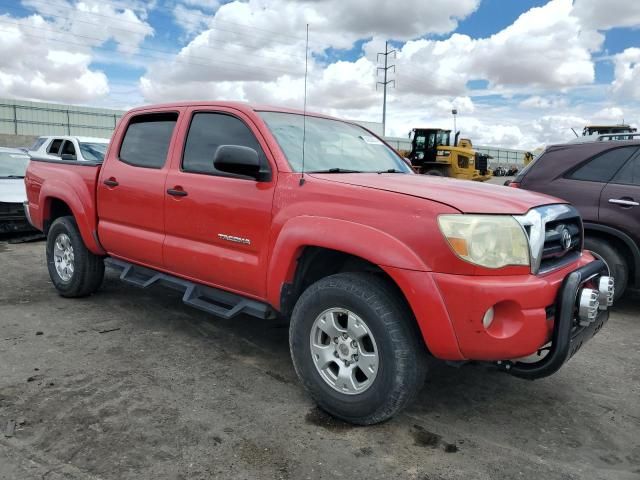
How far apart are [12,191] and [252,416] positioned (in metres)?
7.50

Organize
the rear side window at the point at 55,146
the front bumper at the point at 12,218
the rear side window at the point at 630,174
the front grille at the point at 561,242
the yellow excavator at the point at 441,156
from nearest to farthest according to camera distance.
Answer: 1. the front grille at the point at 561,242
2. the rear side window at the point at 630,174
3. the front bumper at the point at 12,218
4. the rear side window at the point at 55,146
5. the yellow excavator at the point at 441,156

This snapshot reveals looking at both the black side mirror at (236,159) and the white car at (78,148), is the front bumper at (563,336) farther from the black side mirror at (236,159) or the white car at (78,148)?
the white car at (78,148)

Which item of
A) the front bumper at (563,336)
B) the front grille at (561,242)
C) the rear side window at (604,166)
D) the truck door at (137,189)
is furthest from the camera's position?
the rear side window at (604,166)

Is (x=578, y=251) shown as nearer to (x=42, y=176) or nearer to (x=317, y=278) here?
(x=317, y=278)

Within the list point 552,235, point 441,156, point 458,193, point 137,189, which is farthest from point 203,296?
point 441,156

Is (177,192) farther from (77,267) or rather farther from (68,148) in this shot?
(68,148)

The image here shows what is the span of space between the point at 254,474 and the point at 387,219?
1.39 meters

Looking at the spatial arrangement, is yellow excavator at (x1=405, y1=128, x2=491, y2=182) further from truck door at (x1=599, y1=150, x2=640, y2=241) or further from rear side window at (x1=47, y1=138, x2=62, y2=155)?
truck door at (x1=599, y1=150, x2=640, y2=241)

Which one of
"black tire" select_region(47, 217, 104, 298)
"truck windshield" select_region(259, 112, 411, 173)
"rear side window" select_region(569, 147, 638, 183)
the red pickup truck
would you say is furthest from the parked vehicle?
"rear side window" select_region(569, 147, 638, 183)

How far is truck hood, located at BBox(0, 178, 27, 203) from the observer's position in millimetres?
8555


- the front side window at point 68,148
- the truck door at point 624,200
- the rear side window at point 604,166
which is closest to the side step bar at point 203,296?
the truck door at point 624,200

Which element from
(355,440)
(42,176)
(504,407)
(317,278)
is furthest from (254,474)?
(42,176)

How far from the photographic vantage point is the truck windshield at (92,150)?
11.3 meters

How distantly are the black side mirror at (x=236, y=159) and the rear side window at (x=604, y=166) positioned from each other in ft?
12.6
